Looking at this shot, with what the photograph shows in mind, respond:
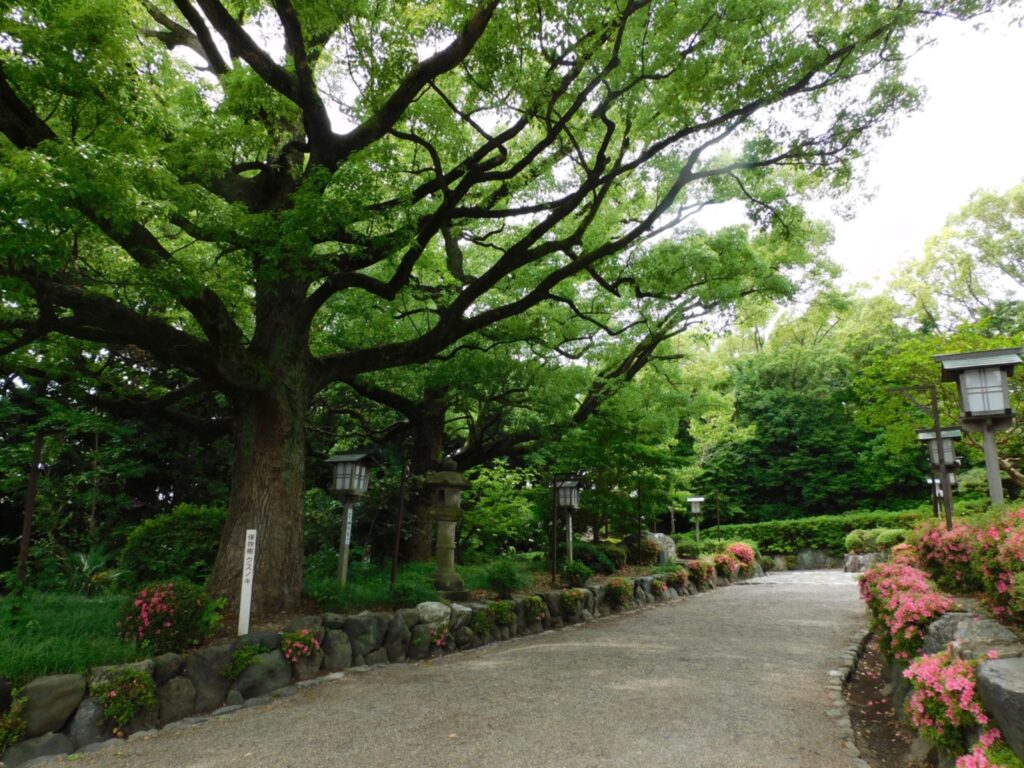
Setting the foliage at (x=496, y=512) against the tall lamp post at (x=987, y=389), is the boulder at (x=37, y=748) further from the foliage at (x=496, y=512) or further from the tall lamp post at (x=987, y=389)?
the tall lamp post at (x=987, y=389)

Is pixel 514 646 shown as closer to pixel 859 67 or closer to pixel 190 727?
pixel 190 727

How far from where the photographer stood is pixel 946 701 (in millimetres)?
2844

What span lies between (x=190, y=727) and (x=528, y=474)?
8378 mm

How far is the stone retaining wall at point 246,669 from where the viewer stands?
3812mm

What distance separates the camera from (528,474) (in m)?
12.1

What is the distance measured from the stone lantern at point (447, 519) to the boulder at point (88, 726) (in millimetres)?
4111

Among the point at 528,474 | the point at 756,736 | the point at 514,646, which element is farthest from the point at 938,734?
the point at 528,474

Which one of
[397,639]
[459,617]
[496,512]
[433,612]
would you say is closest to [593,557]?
[496,512]

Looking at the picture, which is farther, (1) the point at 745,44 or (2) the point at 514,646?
(2) the point at 514,646

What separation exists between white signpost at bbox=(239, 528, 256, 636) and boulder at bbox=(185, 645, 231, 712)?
0.39 m

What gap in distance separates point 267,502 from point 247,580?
0.94 meters

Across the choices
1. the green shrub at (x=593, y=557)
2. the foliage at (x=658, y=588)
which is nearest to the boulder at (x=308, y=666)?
the green shrub at (x=593, y=557)

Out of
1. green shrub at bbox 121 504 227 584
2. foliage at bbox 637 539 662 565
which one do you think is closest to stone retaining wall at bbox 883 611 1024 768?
green shrub at bbox 121 504 227 584

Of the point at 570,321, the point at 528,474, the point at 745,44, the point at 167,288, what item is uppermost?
the point at 745,44
